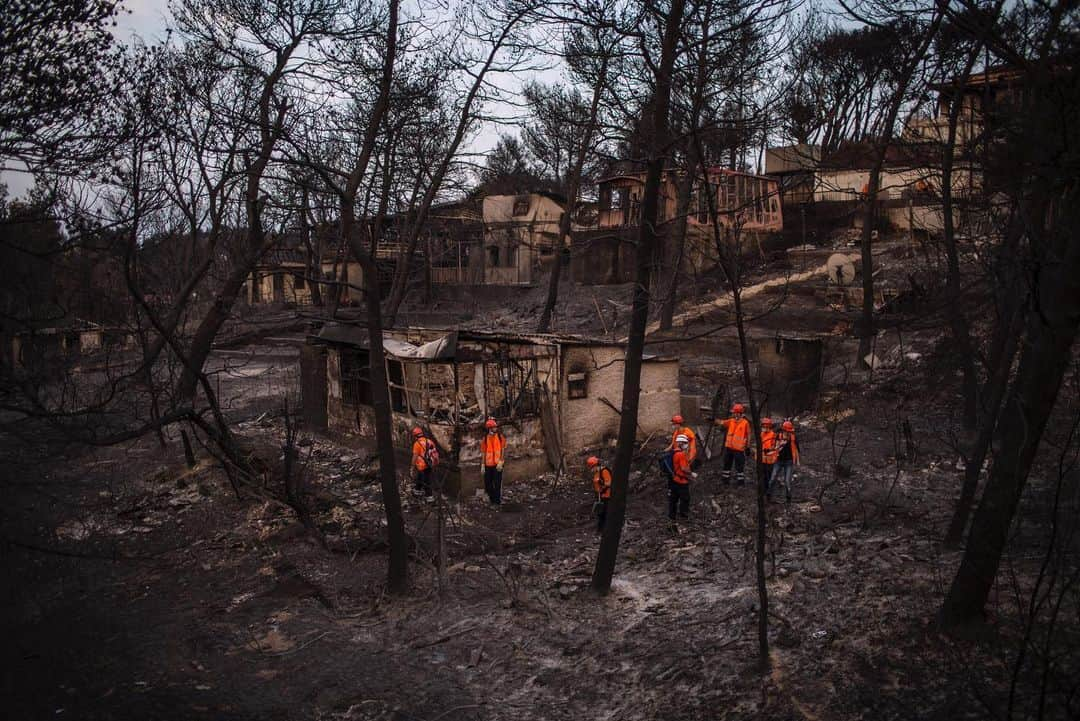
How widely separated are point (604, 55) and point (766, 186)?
26517 millimetres

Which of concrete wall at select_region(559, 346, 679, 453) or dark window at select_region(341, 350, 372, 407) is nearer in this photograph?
concrete wall at select_region(559, 346, 679, 453)

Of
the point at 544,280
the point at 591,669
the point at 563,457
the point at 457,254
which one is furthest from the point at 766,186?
the point at 591,669

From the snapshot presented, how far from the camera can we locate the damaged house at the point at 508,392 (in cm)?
1536

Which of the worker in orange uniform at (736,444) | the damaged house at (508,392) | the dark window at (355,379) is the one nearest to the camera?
the worker in orange uniform at (736,444)

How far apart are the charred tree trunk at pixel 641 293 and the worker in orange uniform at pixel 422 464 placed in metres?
5.23

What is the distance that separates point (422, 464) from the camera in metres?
14.4

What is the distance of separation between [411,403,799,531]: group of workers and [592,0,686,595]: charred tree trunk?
6.84 feet

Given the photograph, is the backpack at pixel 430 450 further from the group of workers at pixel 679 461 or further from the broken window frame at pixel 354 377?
the broken window frame at pixel 354 377

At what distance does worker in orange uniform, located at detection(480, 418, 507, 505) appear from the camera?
1423cm

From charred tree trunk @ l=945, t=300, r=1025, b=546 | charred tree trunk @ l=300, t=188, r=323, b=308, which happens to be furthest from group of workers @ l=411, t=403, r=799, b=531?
charred tree trunk @ l=300, t=188, r=323, b=308

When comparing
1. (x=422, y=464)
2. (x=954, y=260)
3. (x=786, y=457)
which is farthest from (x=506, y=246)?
(x=954, y=260)

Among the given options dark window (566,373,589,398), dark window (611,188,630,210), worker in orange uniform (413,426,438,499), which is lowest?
worker in orange uniform (413,426,438,499)

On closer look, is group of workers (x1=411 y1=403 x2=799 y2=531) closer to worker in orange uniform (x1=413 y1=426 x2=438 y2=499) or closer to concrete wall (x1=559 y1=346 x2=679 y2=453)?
worker in orange uniform (x1=413 y1=426 x2=438 y2=499)

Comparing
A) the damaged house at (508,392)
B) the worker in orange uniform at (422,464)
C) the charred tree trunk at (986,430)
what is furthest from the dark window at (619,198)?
the charred tree trunk at (986,430)
